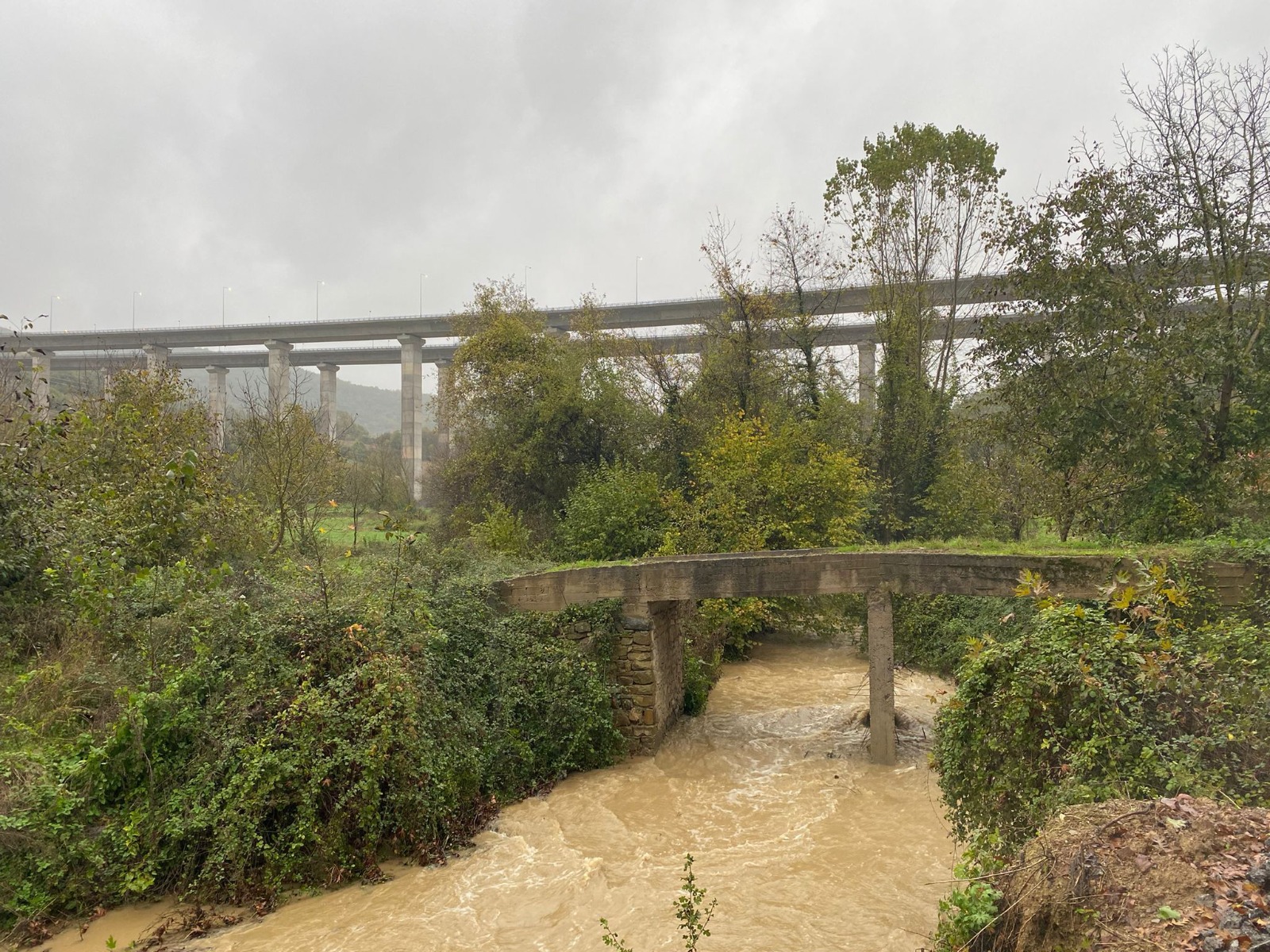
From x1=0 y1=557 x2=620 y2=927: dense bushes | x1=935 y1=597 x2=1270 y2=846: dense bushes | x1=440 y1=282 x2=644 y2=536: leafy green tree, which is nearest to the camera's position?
x1=935 y1=597 x2=1270 y2=846: dense bushes

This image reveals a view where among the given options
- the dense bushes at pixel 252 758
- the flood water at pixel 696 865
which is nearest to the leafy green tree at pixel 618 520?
the flood water at pixel 696 865

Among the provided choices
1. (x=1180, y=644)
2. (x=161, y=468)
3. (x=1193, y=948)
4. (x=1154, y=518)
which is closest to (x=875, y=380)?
(x=1154, y=518)

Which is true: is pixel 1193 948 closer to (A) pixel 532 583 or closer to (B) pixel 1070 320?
(A) pixel 532 583

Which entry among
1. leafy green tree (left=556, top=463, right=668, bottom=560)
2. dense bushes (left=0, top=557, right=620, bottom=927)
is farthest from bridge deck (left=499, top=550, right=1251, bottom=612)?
leafy green tree (left=556, top=463, right=668, bottom=560)

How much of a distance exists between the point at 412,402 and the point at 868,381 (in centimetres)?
2897

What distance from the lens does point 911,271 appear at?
21.4 meters

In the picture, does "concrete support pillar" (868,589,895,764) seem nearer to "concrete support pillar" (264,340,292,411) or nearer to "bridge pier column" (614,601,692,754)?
"bridge pier column" (614,601,692,754)

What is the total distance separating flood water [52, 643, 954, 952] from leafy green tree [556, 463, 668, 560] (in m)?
6.07

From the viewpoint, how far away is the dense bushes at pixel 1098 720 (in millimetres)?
5074

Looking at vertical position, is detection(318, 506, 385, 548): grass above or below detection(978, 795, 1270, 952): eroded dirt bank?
above

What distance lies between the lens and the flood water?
6.48 metres

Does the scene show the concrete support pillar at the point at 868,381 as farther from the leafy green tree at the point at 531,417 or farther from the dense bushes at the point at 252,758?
the dense bushes at the point at 252,758

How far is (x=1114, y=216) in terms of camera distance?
12.5 metres

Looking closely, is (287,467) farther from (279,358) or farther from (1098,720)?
(279,358)
